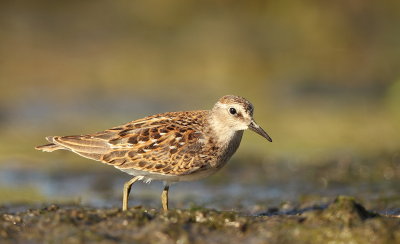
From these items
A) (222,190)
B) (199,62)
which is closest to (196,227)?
(222,190)

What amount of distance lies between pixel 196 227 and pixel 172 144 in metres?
2.07

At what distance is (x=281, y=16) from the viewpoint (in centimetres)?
2577

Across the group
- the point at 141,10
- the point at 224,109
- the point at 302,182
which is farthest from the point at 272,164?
the point at 141,10

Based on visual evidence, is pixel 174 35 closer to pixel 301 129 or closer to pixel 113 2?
pixel 113 2

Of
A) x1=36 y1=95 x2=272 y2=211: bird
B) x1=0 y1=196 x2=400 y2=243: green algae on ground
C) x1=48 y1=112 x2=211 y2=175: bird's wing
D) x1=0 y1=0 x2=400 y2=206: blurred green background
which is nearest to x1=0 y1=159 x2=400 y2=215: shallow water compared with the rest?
x1=36 y1=95 x2=272 y2=211: bird

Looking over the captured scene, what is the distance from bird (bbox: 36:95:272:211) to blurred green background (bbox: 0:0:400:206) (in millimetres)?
7954

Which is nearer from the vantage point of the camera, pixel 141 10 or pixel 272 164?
pixel 272 164

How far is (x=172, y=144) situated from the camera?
30.3ft

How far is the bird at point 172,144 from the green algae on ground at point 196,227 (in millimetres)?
1484

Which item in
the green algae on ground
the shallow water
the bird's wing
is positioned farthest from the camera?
the shallow water

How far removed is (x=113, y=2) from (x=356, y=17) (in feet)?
28.7

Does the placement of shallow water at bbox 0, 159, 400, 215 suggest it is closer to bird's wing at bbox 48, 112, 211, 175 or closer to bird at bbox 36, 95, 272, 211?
bird at bbox 36, 95, 272, 211

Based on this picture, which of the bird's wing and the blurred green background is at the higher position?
the blurred green background

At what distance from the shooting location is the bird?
912 cm
